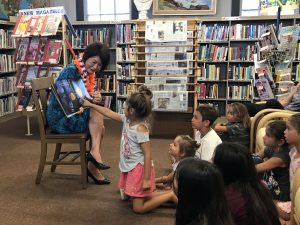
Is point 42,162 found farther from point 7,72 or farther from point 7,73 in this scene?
point 7,73

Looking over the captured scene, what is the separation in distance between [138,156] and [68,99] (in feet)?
2.48

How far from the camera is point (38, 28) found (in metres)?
4.55

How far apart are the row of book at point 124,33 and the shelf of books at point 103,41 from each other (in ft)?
0.58

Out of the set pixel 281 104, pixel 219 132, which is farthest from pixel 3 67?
pixel 281 104

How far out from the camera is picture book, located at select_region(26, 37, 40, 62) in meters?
4.65

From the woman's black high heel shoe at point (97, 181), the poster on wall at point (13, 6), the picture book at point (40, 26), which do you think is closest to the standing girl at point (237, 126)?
the woman's black high heel shoe at point (97, 181)

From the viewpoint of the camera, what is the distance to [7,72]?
18.5 feet

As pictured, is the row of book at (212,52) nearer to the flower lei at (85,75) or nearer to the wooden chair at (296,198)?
the flower lei at (85,75)

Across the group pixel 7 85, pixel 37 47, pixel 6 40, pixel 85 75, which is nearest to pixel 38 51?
pixel 37 47

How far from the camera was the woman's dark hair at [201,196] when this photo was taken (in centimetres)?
114

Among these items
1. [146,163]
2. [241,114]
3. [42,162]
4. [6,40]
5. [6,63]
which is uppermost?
[6,40]

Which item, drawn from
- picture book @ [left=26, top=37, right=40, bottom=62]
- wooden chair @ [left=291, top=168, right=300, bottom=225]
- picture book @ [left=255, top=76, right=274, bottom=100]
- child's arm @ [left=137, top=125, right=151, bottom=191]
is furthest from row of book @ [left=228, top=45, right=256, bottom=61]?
wooden chair @ [left=291, top=168, right=300, bottom=225]

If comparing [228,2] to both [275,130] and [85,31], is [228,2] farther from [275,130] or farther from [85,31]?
[275,130]

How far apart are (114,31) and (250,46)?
234cm
